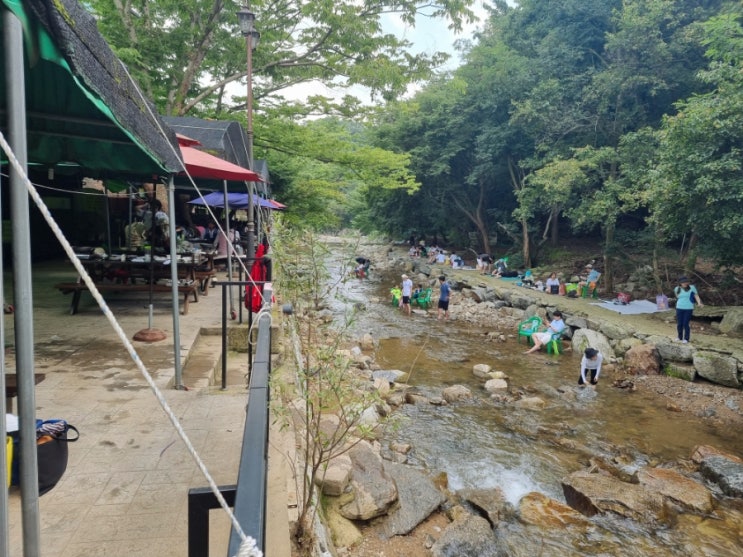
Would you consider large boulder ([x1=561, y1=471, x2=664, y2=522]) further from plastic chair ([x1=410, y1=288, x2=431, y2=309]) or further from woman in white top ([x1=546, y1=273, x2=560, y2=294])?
woman in white top ([x1=546, y1=273, x2=560, y2=294])

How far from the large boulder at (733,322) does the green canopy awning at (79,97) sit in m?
13.3

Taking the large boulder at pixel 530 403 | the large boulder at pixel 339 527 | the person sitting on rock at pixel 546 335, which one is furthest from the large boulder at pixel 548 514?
the person sitting on rock at pixel 546 335

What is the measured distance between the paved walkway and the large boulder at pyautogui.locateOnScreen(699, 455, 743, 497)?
6.15m

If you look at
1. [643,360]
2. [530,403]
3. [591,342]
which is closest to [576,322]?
[591,342]

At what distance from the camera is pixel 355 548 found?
13.7 ft

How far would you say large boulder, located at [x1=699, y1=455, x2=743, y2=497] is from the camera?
608 centimetres

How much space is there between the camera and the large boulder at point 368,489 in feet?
14.8

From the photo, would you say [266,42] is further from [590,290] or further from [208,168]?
[590,290]

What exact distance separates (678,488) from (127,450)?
6.39 m

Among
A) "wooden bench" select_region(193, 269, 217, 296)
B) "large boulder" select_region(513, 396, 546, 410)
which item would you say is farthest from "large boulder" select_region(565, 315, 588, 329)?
"wooden bench" select_region(193, 269, 217, 296)

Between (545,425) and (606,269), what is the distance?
11840 mm

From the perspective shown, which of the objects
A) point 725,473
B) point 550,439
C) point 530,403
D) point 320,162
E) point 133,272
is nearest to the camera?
point 725,473

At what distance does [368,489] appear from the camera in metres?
4.77

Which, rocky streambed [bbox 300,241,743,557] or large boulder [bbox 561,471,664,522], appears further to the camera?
large boulder [bbox 561,471,664,522]
